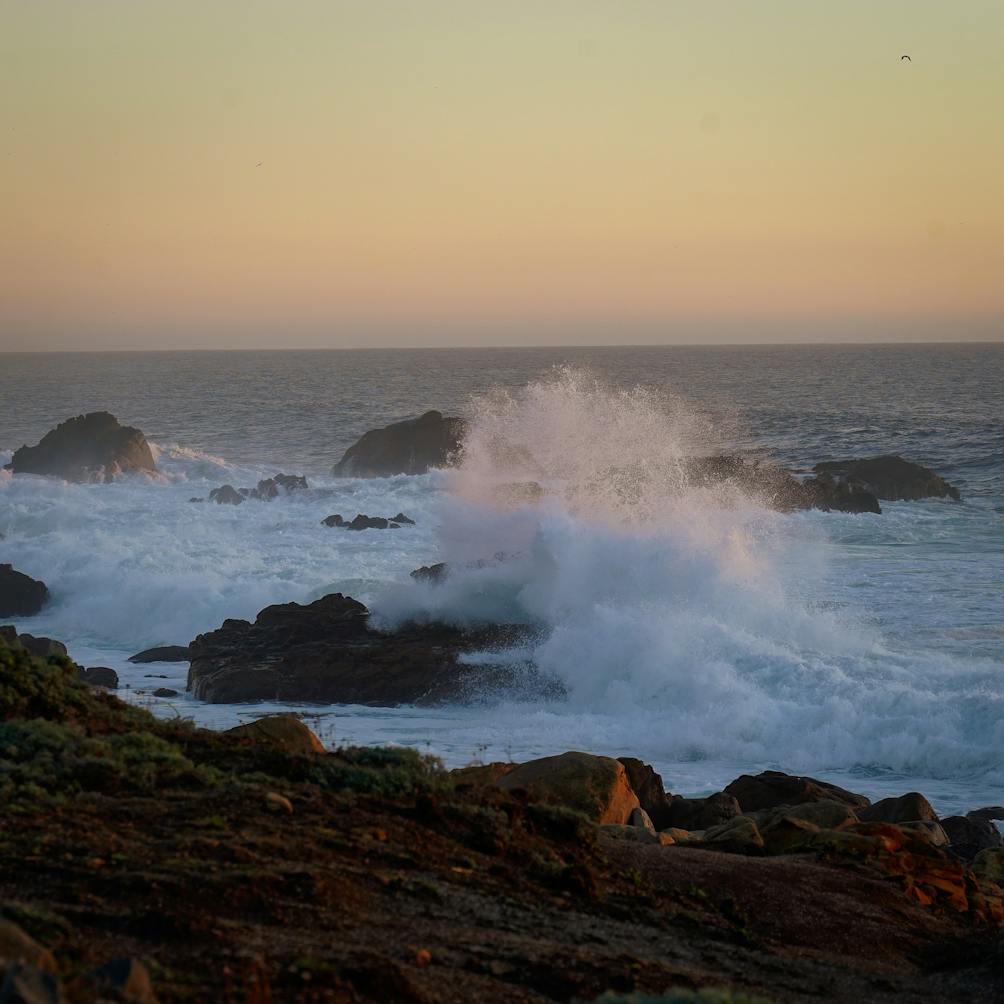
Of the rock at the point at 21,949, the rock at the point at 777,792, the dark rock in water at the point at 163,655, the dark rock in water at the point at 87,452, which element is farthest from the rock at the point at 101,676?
the dark rock in water at the point at 87,452

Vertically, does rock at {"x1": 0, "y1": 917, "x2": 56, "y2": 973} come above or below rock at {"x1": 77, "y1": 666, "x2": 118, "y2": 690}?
above

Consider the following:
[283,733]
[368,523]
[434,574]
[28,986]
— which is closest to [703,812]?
[283,733]

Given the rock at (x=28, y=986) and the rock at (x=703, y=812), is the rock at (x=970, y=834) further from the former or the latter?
the rock at (x=28, y=986)

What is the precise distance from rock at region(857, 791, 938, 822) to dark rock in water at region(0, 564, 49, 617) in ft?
67.3

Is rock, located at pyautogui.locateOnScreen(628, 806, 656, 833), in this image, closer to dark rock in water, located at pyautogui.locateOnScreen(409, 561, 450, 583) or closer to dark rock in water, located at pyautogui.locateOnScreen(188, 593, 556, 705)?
dark rock in water, located at pyautogui.locateOnScreen(188, 593, 556, 705)

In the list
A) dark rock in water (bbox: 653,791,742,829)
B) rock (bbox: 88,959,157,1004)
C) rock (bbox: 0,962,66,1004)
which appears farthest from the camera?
dark rock in water (bbox: 653,791,742,829)

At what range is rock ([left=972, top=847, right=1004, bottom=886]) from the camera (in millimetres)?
11281

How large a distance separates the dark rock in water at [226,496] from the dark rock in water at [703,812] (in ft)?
110

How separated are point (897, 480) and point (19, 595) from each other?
30.6 meters

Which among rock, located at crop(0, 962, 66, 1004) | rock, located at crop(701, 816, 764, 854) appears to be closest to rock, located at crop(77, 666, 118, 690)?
rock, located at crop(701, 816, 764, 854)

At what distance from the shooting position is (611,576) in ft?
77.8

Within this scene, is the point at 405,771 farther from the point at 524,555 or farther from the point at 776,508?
the point at 776,508

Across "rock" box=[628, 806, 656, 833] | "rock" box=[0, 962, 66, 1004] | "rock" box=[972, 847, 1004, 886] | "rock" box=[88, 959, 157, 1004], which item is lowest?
"rock" box=[972, 847, 1004, 886]

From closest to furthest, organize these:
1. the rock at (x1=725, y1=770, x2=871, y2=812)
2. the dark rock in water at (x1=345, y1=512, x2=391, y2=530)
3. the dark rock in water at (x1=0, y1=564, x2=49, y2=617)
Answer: the rock at (x1=725, y1=770, x2=871, y2=812) → the dark rock in water at (x1=0, y1=564, x2=49, y2=617) → the dark rock in water at (x1=345, y1=512, x2=391, y2=530)
